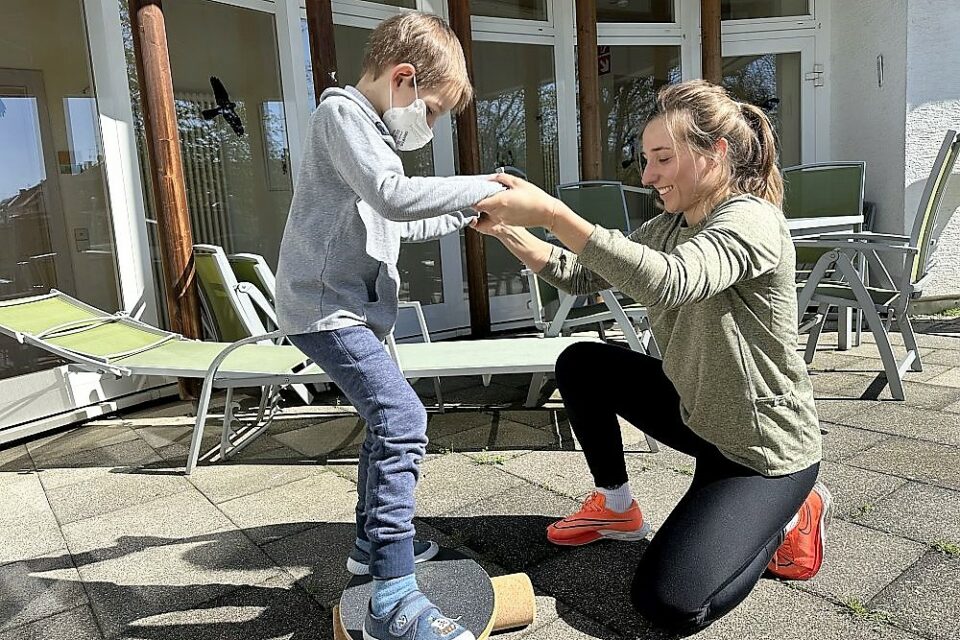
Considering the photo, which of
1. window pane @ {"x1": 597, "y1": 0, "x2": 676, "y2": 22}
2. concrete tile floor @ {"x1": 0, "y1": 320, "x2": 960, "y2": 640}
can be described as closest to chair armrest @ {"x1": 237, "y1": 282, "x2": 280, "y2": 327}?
concrete tile floor @ {"x1": 0, "y1": 320, "x2": 960, "y2": 640}

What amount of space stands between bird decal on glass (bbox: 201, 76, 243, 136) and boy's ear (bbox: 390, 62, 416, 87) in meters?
3.54

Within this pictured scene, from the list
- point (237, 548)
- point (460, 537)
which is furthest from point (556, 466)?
point (237, 548)

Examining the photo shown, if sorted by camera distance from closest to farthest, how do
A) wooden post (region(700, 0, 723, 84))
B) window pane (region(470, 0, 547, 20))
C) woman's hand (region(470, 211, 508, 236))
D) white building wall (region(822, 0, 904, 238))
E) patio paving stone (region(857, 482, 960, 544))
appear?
1. woman's hand (region(470, 211, 508, 236))
2. patio paving stone (region(857, 482, 960, 544))
3. white building wall (region(822, 0, 904, 238))
4. window pane (region(470, 0, 547, 20))
5. wooden post (region(700, 0, 723, 84))

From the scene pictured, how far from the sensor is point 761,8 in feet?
21.2

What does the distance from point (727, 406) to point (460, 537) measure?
3.18 ft

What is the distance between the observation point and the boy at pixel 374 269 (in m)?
1.63

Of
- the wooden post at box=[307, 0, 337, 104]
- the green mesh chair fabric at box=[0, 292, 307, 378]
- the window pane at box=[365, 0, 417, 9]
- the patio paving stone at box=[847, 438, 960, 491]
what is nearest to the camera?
the patio paving stone at box=[847, 438, 960, 491]

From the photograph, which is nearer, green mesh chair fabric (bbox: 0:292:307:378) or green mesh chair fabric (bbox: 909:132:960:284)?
green mesh chair fabric (bbox: 0:292:307:378)

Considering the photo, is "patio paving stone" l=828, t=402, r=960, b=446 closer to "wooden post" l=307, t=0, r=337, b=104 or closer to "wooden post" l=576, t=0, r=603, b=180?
"wooden post" l=576, t=0, r=603, b=180

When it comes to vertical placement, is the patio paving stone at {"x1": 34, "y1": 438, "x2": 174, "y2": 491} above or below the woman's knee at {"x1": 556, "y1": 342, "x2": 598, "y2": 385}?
below

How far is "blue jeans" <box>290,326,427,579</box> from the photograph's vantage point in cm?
164

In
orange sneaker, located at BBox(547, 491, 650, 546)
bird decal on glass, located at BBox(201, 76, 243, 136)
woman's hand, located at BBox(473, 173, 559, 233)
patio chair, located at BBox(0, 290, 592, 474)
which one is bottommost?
orange sneaker, located at BBox(547, 491, 650, 546)

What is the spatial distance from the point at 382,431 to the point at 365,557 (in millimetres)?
504

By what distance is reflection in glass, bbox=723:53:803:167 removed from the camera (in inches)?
256
